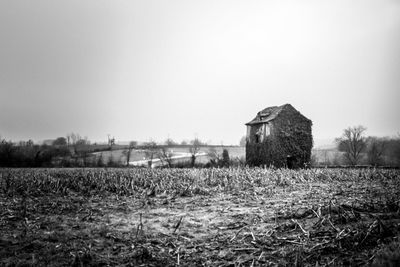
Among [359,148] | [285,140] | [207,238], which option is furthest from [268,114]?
[359,148]

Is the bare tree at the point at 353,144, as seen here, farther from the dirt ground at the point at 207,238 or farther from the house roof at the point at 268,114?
the dirt ground at the point at 207,238

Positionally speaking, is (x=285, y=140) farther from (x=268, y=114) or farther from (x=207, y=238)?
(x=207, y=238)

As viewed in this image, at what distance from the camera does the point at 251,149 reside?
39906mm

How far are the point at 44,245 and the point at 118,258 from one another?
1.85 m

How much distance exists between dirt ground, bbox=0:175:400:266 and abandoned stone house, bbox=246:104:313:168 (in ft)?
92.9

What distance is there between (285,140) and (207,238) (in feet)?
108

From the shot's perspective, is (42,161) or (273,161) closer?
(273,161)

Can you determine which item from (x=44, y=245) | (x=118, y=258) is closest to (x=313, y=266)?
(x=118, y=258)

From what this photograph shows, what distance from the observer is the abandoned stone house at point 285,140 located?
3519cm

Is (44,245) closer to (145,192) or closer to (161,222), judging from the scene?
(161,222)

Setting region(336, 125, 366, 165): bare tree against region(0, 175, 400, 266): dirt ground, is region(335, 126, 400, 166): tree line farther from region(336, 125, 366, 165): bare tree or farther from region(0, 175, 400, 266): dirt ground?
region(0, 175, 400, 266): dirt ground

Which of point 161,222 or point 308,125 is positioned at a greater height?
point 308,125

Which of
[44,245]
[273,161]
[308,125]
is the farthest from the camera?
[308,125]

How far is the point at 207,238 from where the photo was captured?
5.52m
